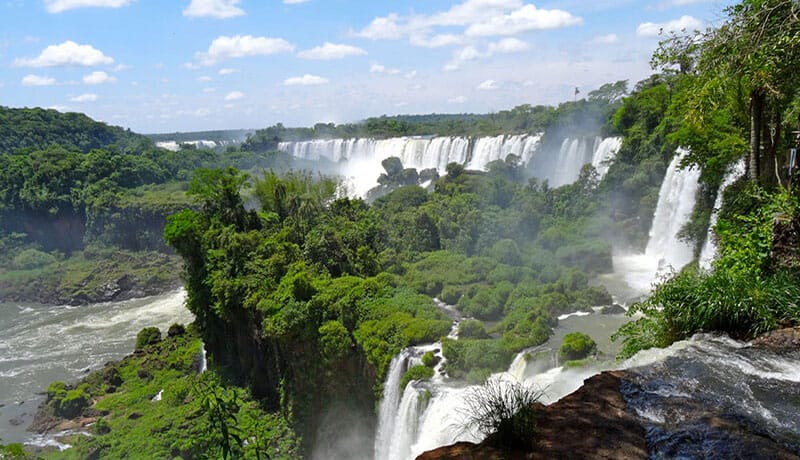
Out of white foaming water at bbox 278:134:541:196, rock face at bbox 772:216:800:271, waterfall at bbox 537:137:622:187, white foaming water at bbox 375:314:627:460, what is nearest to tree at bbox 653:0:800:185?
rock face at bbox 772:216:800:271

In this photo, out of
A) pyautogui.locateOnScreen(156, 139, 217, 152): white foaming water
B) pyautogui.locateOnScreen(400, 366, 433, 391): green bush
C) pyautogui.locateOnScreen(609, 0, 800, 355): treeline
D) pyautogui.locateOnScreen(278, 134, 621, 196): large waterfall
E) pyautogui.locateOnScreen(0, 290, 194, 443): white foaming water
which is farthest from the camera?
pyautogui.locateOnScreen(156, 139, 217, 152): white foaming water

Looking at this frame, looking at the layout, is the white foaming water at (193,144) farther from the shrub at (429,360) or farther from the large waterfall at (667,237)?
the shrub at (429,360)

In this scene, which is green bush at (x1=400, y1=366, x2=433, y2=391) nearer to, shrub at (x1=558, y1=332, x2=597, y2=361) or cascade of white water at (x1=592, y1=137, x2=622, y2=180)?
shrub at (x1=558, y1=332, x2=597, y2=361)

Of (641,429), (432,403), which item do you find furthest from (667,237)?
(641,429)

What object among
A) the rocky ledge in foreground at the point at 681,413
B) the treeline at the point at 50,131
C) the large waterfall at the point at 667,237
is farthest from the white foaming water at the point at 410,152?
the treeline at the point at 50,131

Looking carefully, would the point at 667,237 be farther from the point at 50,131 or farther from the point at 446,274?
the point at 50,131
